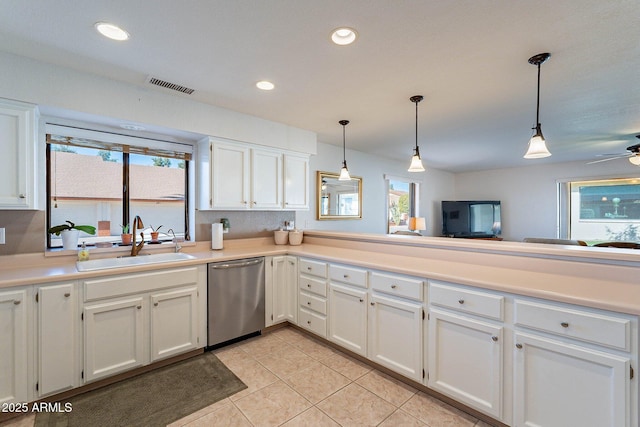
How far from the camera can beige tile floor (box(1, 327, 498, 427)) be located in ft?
5.94

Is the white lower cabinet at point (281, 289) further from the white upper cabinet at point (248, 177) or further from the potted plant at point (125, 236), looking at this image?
the potted plant at point (125, 236)

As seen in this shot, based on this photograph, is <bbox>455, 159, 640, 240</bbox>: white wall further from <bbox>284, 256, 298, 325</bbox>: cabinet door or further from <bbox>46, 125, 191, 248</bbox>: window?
<bbox>46, 125, 191, 248</bbox>: window

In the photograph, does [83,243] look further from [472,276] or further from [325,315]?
[472,276]

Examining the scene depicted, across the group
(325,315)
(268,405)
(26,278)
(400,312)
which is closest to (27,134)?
(26,278)

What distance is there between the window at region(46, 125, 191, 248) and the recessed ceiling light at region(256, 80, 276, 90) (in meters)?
1.28

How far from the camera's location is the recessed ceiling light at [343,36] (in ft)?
5.59

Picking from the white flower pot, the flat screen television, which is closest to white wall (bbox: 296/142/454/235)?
the flat screen television

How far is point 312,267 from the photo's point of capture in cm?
290

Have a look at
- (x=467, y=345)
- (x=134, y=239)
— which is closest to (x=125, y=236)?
(x=134, y=239)

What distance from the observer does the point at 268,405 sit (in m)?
1.96

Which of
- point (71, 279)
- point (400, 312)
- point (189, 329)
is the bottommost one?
point (189, 329)

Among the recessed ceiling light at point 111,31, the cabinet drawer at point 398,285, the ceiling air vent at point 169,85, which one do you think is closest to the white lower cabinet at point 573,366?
the cabinet drawer at point 398,285

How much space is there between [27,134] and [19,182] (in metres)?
0.36

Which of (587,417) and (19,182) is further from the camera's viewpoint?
(19,182)
